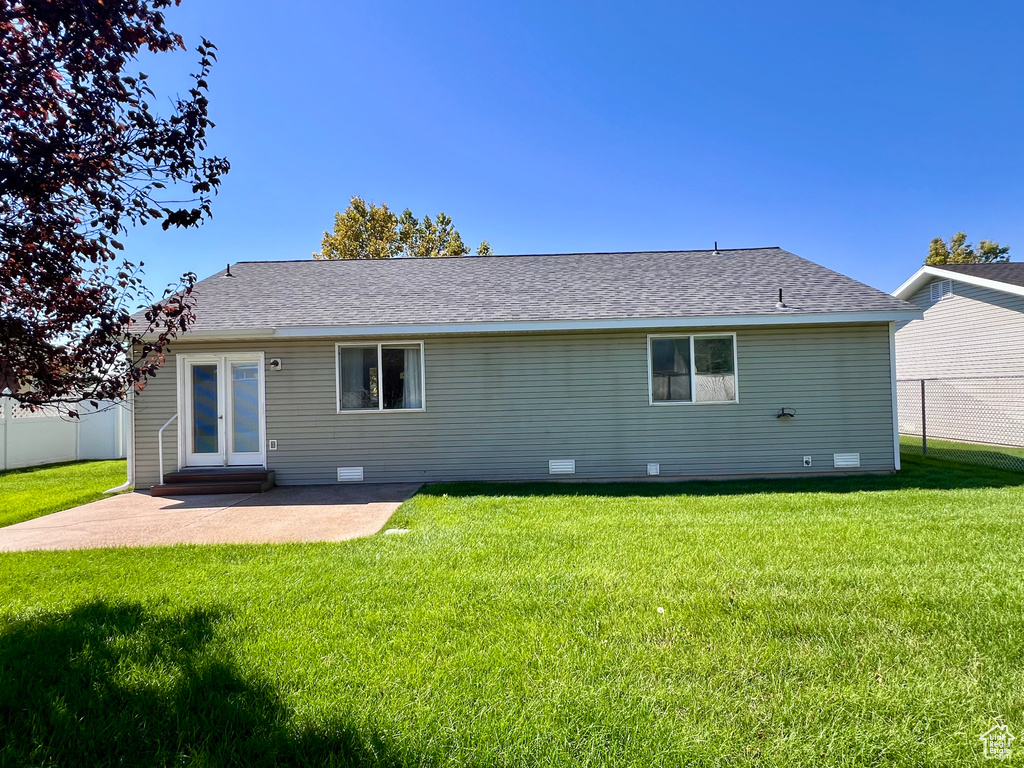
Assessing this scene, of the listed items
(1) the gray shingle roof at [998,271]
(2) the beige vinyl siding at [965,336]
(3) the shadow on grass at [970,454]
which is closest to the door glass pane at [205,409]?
(3) the shadow on grass at [970,454]

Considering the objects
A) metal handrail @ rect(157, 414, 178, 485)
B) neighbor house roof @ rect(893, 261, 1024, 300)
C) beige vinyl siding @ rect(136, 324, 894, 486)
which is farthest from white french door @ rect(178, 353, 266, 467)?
neighbor house roof @ rect(893, 261, 1024, 300)

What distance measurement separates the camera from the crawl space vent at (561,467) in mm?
8859

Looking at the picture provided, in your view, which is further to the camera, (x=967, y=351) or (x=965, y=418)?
(x=967, y=351)

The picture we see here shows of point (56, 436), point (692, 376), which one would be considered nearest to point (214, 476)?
point (56, 436)

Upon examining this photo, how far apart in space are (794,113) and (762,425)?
10.1 m

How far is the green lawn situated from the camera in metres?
7.29

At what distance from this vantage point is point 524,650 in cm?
269

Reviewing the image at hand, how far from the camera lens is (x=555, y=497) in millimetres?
7176

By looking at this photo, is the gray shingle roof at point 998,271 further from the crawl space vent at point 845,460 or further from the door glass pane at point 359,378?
the door glass pane at point 359,378

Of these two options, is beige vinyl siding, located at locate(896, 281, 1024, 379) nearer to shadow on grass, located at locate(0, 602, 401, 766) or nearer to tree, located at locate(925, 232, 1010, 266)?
shadow on grass, located at locate(0, 602, 401, 766)

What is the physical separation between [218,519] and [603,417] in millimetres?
5979

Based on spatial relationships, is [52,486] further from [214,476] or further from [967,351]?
[967,351]

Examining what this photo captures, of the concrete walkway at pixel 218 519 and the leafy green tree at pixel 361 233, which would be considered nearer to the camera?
the concrete walkway at pixel 218 519

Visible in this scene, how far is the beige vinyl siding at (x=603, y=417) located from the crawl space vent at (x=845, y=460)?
10cm
